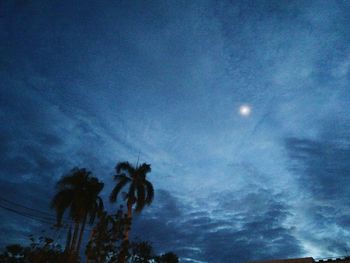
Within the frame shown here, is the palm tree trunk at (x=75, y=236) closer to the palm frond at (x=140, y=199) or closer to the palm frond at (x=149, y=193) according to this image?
the palm frond at (x=140, y=199)

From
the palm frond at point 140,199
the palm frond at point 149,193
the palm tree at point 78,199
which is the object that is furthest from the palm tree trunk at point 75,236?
the palm frond at point 149,193

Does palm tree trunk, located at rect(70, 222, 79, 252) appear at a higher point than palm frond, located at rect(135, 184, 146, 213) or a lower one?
lower

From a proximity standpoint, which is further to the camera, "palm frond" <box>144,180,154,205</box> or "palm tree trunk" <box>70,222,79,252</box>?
"palm frond" <box>144,180,154,205</box>

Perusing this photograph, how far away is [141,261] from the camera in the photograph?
3762 cm

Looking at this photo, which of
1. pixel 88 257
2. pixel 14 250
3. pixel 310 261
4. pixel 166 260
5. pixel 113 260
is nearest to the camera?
pixel 88 257

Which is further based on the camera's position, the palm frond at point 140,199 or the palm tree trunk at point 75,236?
the palm frond at point 140,199

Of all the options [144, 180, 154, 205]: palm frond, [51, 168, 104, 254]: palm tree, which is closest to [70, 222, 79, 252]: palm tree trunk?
[51, 168, 104, 254]: palm tree

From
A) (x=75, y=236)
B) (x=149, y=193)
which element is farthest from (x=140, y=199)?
(x=75, y=236)

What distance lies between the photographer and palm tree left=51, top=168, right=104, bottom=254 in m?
38.8

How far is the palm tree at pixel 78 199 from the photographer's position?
3878 centimetres

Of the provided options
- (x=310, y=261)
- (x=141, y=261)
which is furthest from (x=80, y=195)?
(x=310, y=261)

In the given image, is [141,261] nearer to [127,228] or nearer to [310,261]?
[127,228]

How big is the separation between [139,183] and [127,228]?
950 centimetres

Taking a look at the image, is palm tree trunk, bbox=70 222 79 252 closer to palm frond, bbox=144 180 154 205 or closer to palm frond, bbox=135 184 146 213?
palm frond, bbox=135 184 146 213
